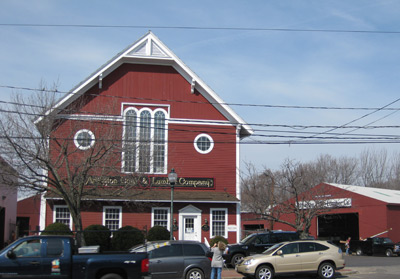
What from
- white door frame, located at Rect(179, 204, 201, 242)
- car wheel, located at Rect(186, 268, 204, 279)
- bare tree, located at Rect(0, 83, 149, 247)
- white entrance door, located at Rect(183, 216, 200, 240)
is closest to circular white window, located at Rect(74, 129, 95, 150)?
bare tree, located at Rect(0, 83, 149, 247)

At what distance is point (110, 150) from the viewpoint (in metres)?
22.6

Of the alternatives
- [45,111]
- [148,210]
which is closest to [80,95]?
[45,111]

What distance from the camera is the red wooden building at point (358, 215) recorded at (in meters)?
39.0

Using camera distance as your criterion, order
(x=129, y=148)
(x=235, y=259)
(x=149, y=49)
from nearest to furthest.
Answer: (x=235, y=259) < (x=129, y=148) < (x=149, y=49)

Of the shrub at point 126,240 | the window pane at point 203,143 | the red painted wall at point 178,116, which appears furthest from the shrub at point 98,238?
the window pane at point 203,143

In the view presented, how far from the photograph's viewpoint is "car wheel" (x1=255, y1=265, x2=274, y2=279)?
18250 mm

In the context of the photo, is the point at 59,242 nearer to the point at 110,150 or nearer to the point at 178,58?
the point at 110,150

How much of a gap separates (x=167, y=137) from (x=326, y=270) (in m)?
13.0

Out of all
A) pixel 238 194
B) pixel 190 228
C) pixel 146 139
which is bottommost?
pixel 190 228

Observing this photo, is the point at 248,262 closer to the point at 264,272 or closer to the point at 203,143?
the point at 264,272

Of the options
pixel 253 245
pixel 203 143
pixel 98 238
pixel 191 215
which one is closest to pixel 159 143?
pixel 203 143

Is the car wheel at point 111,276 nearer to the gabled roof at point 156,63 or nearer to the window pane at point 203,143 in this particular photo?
the gabled roof at point 156,63

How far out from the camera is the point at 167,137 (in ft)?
93.1

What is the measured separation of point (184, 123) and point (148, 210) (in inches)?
225
